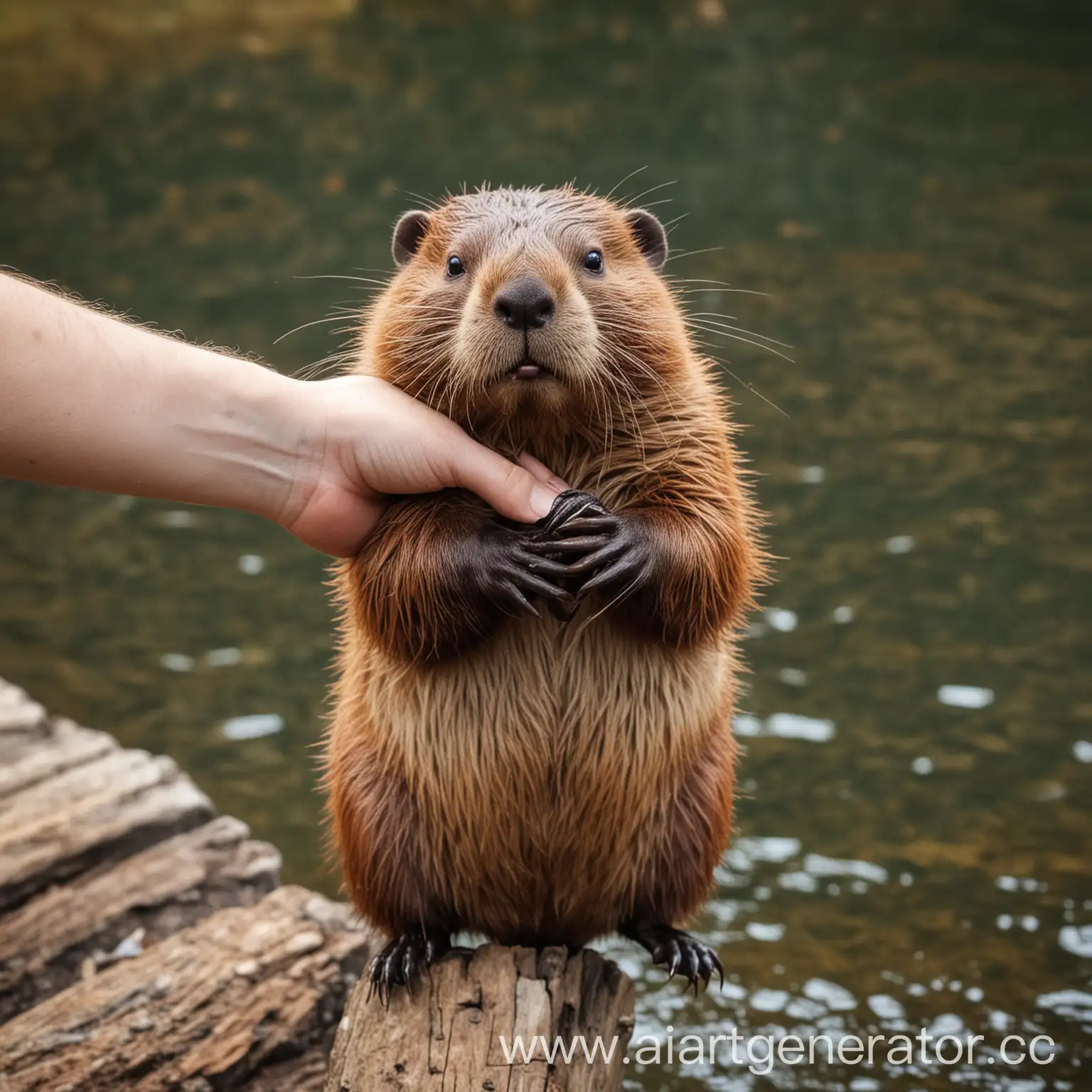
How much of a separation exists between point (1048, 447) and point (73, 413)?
723cm

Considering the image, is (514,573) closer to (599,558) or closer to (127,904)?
(599,558)

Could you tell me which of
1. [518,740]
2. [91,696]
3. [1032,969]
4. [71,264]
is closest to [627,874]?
[518,740]

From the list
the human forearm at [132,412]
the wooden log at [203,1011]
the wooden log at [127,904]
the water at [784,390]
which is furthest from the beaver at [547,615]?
the water at [784,390]

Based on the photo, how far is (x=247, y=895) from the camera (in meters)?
5.36

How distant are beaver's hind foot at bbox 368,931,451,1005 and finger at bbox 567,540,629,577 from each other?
127cm

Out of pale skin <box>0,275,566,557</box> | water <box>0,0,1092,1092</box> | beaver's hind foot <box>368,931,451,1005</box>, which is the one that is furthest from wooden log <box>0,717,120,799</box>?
beaver's hind foot <box>368,931,451,1005</box>

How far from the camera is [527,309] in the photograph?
11.6ft

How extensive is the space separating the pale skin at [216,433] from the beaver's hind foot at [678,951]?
1.40m

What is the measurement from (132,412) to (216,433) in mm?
231

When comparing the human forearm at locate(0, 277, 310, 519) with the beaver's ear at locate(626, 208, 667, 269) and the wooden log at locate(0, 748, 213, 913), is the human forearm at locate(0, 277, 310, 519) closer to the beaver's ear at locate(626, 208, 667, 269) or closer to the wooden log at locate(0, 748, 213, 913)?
the beaver's ear at locate(626, 208, 667, 269)

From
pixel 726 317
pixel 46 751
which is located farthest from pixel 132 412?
pixel 726 317

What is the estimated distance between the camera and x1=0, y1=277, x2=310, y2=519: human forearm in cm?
385

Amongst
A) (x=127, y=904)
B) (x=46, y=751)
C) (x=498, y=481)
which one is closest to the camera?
(x=498, y=481)

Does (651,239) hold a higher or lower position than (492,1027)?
higher
